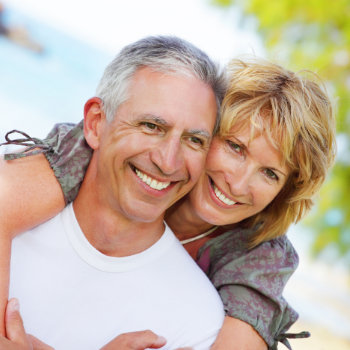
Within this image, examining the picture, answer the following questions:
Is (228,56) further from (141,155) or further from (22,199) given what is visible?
(22,199)

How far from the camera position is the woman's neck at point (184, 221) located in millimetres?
2156

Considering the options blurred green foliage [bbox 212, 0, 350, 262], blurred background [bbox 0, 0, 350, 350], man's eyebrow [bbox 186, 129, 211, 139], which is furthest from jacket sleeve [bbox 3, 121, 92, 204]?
blurred green foliage [bbox 212, 0, 350, 262]

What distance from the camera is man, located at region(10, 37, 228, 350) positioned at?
1695 mm

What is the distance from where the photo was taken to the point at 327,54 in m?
6.69

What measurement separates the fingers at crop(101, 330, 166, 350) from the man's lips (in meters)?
0.46

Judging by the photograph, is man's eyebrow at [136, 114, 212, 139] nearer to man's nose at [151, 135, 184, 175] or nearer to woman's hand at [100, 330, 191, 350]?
man's nose at [151, 135, 184, 175]

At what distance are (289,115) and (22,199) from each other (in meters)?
0.96

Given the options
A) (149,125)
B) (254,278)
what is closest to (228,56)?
(149,125)

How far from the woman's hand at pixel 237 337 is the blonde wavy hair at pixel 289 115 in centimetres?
35

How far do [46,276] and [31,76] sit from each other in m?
17.2

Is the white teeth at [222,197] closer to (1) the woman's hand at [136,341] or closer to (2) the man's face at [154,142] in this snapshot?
(2) the man's face at [154,142]

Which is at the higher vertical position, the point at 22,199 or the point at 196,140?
the point at 196,140

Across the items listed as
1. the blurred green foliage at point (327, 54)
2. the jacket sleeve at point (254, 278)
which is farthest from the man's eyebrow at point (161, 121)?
the blurred green foliage at point (327, 54)

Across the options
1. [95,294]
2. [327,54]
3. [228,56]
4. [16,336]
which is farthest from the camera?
[327,54]
